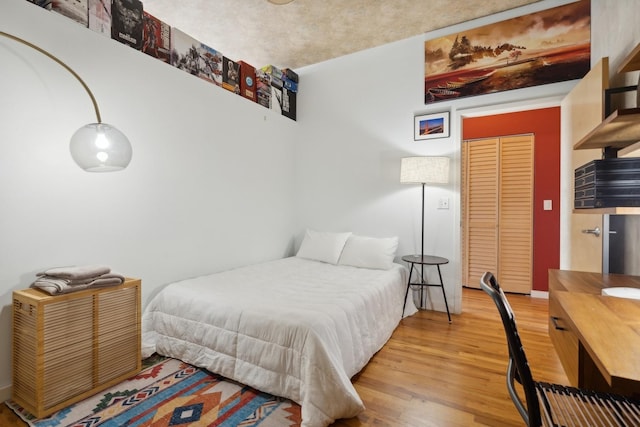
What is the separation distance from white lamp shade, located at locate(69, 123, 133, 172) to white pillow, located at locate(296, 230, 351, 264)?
2116 millimetres

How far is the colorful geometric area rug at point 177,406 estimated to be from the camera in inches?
61.0

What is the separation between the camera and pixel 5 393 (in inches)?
67.1

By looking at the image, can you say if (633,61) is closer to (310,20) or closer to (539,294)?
(310,20)

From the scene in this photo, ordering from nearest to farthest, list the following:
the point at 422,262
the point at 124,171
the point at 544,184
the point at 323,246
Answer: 1. the point at 124,171
2. the point at 422,262
3. the point at 323,246
4. the point at 544,184

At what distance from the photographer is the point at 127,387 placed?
1852mm

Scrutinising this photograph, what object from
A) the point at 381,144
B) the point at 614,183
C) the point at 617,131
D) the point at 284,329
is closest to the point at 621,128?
the point at 617,131

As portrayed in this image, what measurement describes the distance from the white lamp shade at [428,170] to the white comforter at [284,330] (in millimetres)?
1039

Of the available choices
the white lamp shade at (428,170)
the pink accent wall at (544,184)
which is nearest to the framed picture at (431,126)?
the white lamp shade at (428,170)

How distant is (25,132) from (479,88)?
11.8ft

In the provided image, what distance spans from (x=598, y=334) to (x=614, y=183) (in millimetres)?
1039

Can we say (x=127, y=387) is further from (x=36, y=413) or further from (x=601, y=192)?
(x=601, y=192)

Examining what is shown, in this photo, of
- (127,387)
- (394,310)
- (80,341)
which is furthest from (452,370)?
(80,341)

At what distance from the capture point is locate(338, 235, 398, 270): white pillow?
10.2 feet

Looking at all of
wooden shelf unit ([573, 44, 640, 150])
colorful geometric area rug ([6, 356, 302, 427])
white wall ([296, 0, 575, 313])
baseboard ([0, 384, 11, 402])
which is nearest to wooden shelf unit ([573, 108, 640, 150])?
wooden shelf unit ([573, 44, 640, 150])
